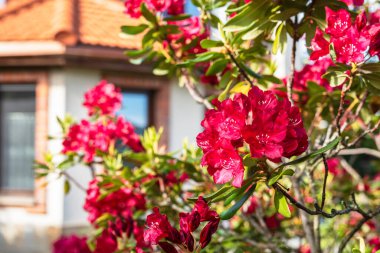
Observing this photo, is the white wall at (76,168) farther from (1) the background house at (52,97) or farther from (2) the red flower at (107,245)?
(2) the red flower at (107,245)

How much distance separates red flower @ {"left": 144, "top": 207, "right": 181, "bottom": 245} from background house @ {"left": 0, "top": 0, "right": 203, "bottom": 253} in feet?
20.3

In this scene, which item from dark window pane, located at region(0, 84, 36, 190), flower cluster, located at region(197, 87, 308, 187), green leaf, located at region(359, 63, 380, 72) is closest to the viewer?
flower cluster, located at region(197, 87, 308, 187)

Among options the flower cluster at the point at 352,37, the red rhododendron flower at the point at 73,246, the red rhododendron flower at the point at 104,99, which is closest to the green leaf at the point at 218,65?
the flower cluster at the point at 352,37

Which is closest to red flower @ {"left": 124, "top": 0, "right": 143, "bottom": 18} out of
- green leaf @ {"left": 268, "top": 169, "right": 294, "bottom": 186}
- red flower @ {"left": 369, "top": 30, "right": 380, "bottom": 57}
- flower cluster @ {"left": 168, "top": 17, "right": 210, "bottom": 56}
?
flower cluster @ {"left": 168, "top": 17, "right": 210, "bottom": 56}

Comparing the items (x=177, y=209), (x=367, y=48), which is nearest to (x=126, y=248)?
(x=177, y=209)

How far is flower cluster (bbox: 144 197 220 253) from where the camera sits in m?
1.59

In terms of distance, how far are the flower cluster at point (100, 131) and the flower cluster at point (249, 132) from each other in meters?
2.09

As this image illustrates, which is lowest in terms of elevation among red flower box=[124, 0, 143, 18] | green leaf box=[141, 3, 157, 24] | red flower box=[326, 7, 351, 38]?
red flower box=[326, 7, 351, 38]

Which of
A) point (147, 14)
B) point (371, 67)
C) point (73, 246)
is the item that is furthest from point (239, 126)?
point (73, 246)

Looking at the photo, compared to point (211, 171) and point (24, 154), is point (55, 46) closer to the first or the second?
point (24, 154)

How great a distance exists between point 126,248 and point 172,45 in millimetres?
1153

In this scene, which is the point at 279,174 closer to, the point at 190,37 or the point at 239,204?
the point at 239,204

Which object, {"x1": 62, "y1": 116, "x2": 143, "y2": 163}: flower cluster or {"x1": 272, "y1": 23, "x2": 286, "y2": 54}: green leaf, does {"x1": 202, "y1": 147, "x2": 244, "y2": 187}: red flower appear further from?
{"x1": 62, "y1": 116, "x2": 143, "y2": 163}: flower cluster

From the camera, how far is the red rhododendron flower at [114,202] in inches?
123
